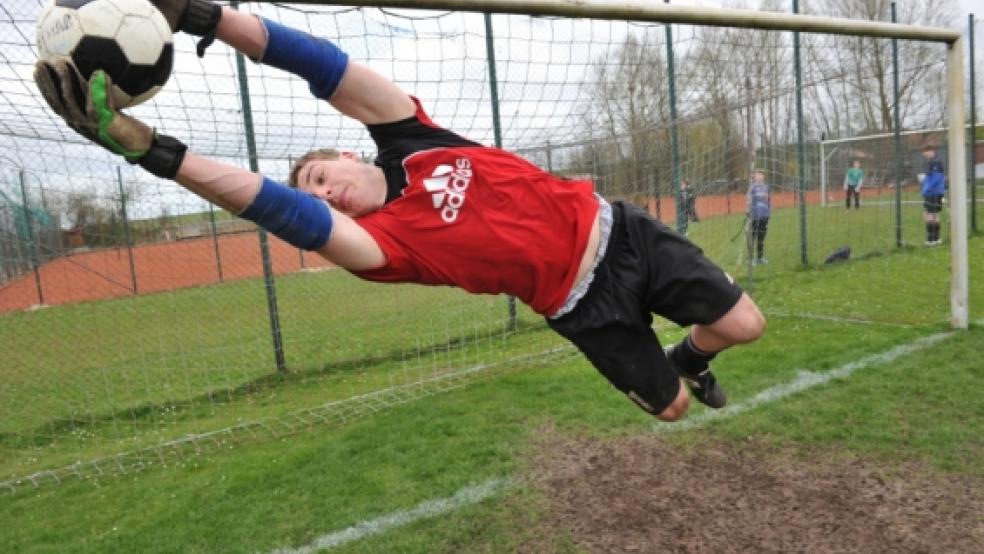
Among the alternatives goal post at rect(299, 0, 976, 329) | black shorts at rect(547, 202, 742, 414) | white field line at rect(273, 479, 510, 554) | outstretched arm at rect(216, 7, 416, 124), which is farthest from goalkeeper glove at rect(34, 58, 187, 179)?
white field line at rect(273, 479, 510, 554)

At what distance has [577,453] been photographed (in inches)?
168

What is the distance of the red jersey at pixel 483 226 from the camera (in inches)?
98.1

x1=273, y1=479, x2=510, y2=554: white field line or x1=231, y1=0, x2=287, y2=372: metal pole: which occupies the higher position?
x1=231, y1=0, x2=287, y2=372: metal pole

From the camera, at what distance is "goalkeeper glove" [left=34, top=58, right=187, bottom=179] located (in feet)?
5.96

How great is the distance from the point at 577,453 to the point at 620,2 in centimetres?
255

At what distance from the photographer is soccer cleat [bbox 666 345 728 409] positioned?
355 centimetres

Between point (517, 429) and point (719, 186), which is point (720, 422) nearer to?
point (517, 429)

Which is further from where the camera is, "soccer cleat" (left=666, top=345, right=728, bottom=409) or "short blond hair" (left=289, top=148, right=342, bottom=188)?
"soccer cleat" (left=666, top=345, right=728, bottom=409)

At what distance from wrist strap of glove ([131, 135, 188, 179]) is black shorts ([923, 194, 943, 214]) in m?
14.2

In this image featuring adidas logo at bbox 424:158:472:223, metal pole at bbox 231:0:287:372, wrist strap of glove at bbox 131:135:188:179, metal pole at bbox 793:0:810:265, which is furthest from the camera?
metal pole at bbox 793:0:810:265

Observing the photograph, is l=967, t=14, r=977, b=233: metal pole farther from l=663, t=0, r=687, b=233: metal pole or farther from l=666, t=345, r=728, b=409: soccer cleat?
l=666, t=345, r=728, b=409: soccer cleat

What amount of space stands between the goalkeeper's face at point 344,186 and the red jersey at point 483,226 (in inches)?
3.5

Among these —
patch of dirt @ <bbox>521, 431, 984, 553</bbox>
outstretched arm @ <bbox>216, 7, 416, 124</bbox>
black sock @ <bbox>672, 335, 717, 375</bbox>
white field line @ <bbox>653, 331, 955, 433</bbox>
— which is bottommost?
patch of dirt @ <bbox>521, 431, 984, 553</bbox>

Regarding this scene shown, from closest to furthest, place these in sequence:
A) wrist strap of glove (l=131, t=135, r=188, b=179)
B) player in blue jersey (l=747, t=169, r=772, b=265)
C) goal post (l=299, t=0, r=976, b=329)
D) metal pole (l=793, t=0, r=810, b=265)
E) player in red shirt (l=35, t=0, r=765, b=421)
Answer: wrist strap of glove (l=131, t=135, r=188, b=179), player in red shirt (l=35, t=0, r=765, b=421), goal post (l=299, t=0, r=976, b=329), player in blue jersey (l=747, t=169, r=772, b=265), metal pole (l=793, t=0, r=810, b=265)
